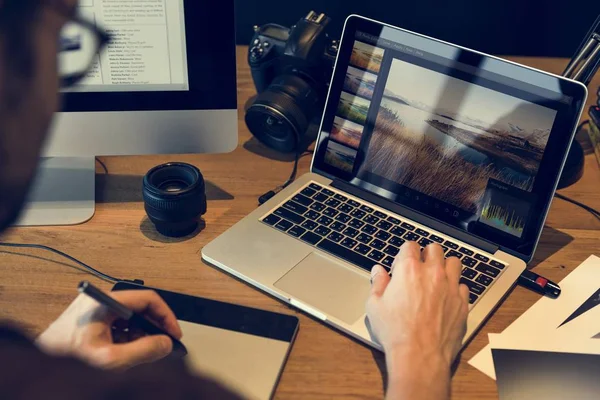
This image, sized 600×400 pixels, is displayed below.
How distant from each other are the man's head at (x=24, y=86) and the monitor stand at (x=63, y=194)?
531 mm

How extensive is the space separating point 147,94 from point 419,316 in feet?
1.55

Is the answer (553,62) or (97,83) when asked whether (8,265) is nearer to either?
(97,83)

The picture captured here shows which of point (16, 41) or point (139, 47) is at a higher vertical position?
point (16, 41)

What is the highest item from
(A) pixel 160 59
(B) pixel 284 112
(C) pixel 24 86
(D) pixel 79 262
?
(C) pixel 24 86

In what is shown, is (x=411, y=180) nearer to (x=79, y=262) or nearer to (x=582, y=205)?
(x=582, y=205)

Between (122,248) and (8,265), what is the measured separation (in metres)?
0.15

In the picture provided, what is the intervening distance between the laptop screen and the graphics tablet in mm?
284

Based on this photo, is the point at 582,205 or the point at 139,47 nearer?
the point at 139,47

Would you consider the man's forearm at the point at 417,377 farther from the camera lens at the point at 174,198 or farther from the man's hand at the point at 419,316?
the camera lens at the point at 174,198

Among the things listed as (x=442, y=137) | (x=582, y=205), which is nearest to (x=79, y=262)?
(x=442, y=137)

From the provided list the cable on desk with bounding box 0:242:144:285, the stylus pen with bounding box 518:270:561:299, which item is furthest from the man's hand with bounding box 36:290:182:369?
the stylus pen with bounding box 518:270:561:299

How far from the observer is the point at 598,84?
52.8 inches

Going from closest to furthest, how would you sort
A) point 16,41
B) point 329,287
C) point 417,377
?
point 16,41
point 417,377
point 329,287

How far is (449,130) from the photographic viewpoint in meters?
0.91
